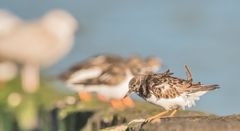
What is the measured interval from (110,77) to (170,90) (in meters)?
6.07

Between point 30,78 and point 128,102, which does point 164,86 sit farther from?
point 30,78

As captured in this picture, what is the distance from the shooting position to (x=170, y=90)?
10.4 m

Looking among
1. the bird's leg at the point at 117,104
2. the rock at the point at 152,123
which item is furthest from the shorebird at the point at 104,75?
the rock at the point at 152,123

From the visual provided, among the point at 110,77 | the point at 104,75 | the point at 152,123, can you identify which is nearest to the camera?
the point at 152,123

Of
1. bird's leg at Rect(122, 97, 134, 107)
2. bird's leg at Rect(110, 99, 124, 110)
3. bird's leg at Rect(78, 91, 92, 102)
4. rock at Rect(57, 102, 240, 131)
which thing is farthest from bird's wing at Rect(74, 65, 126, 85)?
rock at Rect(57, 102, 240, 131)

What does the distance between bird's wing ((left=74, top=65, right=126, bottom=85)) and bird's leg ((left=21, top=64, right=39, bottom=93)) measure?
236 inches

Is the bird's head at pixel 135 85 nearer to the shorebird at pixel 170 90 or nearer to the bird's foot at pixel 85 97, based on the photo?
the shorebird at pixel 170 90

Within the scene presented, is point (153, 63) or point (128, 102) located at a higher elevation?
point (153, 63)

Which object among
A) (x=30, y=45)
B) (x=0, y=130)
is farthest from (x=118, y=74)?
(x=30, y=45)

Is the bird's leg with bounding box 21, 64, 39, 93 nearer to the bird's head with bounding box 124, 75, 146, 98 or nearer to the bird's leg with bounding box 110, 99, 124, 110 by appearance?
the bird's leg with bounding box 110, 99, 124, 110

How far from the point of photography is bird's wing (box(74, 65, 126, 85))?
16375mm

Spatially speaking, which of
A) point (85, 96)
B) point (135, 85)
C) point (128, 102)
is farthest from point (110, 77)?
point (135, 85)

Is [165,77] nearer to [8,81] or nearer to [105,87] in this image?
[105,87]

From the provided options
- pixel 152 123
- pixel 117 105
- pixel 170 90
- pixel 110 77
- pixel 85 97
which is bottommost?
pixel 152 123
